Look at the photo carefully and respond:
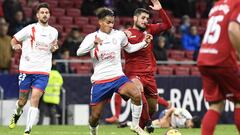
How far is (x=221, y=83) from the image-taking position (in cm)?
1059

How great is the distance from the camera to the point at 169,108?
67.9ft

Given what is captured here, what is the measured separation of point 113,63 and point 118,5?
51.0ft

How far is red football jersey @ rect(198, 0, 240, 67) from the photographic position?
1045cm

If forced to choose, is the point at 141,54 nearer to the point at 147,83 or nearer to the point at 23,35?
the point at 147,83

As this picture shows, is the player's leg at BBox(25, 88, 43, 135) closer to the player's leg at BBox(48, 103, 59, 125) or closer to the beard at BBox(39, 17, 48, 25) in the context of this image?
the beard at BBox(39, 17, 48, 25)

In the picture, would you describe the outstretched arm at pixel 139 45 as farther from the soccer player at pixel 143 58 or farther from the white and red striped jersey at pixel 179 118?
the white and red striped jersey at pixel 179 118

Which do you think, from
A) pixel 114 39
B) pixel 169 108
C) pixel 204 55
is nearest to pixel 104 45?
pixel 114 39

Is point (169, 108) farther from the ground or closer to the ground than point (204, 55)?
closer to the ground

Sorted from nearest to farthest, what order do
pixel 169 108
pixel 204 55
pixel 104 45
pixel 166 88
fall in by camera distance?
pixel 204 55 → pixel 104 45 → pixel 169 108 → pixel 166 88

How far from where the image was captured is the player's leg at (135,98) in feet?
44.0

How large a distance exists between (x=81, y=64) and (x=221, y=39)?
561 inches

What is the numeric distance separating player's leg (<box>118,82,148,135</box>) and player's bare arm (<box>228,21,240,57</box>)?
3547mm

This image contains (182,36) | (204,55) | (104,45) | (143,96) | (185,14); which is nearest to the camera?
(204,55)

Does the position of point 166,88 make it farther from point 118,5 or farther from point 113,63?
point 113,63
